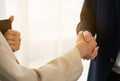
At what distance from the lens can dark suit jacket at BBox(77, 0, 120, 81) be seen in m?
1.15

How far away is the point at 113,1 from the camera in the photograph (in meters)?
1.14

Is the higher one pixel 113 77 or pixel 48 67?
pixel 48 67

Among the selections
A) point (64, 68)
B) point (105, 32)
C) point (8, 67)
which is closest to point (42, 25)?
point (105, 32)

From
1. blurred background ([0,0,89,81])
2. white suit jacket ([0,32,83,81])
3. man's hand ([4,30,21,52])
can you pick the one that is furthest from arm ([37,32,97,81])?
blurred background ([0,0,89,81])

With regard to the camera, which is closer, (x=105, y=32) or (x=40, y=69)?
(x=40, y=69)

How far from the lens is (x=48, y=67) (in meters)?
0.84

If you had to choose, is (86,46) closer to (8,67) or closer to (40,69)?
(40,69)

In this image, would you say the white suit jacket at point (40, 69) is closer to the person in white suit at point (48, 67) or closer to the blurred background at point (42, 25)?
the person in white suit at point (48, 67)

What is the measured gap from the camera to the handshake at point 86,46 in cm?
104

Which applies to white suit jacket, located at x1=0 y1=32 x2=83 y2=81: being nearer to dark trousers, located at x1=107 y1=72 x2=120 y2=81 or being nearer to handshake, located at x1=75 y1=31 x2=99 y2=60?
handshake, located at x1=75 y1=31 x2=99 y2=60

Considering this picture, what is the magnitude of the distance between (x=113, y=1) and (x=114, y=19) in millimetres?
87

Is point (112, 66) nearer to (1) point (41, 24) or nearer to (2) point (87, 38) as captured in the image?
(2) point (87, 38)

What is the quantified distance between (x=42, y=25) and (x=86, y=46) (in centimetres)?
53

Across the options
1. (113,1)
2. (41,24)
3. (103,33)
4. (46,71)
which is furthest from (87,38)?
(41,24)
